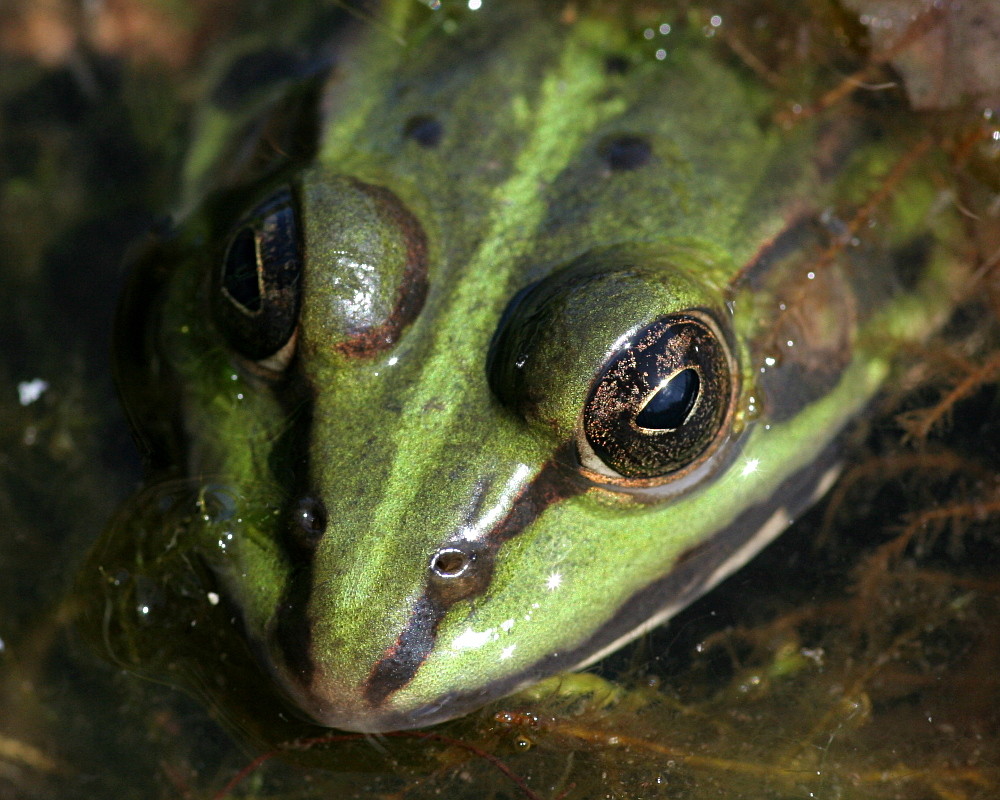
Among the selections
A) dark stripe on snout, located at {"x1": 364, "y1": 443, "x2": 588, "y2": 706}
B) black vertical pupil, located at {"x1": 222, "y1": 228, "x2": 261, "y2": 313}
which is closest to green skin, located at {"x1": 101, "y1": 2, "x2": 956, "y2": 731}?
dark stripe on snout, located at {"x1": 364, "y1": 443, "x2": 588, "y2": 706}

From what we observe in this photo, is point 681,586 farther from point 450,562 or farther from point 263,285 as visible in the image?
point 263,285

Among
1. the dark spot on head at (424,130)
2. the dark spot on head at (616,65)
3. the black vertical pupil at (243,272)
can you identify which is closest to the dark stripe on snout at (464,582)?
the black vertical pupil at (243,272)

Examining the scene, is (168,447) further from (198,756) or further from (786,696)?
(786,696)

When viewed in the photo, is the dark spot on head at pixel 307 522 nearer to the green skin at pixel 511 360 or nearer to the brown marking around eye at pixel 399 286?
the green skin at pixel 511 360

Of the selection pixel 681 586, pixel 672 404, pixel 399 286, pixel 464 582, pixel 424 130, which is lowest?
pixel 681 586

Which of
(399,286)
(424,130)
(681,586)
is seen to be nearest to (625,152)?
(424,130)

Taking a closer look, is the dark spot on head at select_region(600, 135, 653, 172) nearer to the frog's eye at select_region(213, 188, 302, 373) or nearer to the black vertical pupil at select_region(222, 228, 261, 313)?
the frog's eye at select_region(213, 188, 302, 373)
